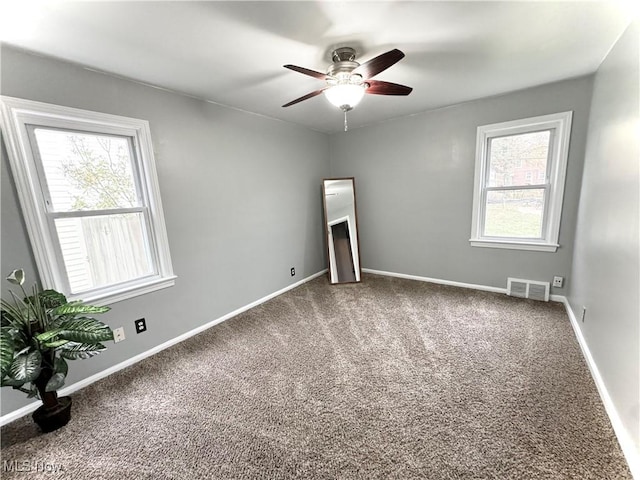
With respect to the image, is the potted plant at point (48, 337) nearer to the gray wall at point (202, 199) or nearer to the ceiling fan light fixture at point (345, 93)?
the gray wall at point (202, 199)

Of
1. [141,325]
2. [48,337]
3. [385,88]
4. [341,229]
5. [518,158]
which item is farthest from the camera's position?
[341,229]

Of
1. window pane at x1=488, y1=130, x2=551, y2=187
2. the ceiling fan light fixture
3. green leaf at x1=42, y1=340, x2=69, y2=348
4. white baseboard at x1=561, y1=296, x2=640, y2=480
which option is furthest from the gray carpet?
the ceiling fan light fixture

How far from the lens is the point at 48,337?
142cm

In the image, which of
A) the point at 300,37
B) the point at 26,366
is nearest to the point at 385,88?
the point at 300,37

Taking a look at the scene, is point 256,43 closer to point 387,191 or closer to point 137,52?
point 137,52

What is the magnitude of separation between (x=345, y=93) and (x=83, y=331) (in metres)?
2.22

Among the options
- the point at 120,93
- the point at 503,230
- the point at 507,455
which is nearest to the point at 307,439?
the point at 507,455

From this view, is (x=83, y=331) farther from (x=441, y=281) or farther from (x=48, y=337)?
(x=441, y=281)

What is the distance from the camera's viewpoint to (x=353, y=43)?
173cm

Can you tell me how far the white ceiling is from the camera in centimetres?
138

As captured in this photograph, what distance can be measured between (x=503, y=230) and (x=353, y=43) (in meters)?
2.75

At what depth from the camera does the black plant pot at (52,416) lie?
157 cm

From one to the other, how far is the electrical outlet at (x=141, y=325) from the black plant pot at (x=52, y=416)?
2.13 feet

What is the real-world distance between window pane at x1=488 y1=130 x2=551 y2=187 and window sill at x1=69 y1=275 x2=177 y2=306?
12.2 feet
